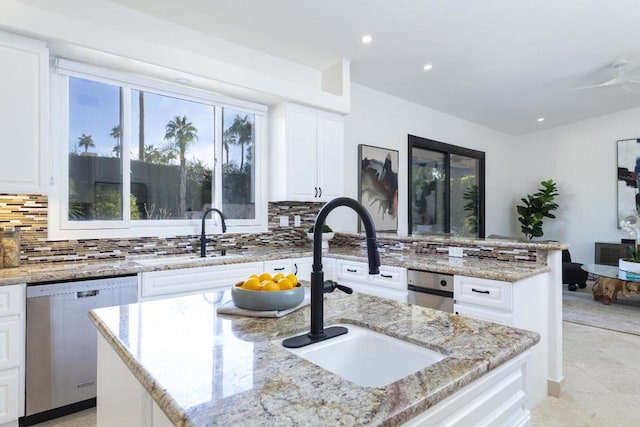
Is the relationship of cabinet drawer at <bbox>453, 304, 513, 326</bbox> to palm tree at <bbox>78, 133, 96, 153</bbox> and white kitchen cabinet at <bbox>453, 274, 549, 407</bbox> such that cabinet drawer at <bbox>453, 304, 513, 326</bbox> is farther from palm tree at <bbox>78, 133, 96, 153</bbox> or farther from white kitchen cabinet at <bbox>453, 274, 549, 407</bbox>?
palm tree at <bbox>78, 133, 96, 153</bbox>

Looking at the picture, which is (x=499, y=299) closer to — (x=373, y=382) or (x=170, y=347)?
(x=373, y=382)

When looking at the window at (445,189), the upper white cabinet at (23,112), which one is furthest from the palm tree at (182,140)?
the window at (445,189)

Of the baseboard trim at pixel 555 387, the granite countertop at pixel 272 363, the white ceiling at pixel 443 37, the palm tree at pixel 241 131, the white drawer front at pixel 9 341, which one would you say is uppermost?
the white ceiling at pixel 443 37

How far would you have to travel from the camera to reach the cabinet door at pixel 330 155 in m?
3.94

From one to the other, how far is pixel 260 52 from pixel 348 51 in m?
0.90

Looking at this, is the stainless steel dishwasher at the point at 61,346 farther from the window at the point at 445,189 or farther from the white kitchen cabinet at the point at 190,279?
the window at the point at 445,189

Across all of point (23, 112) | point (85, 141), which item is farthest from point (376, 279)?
point (23, 112)

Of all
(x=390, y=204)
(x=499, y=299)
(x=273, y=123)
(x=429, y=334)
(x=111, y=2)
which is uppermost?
(x=111, y=2)

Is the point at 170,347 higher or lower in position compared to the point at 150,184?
lower

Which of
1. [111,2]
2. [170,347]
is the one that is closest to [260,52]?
[111,2]

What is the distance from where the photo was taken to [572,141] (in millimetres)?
6887

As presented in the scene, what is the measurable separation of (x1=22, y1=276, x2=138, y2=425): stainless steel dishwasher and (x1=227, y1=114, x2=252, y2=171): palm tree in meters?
1.90

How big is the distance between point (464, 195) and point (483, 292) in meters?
4.26

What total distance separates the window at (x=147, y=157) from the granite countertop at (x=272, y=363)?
1.89 metres
